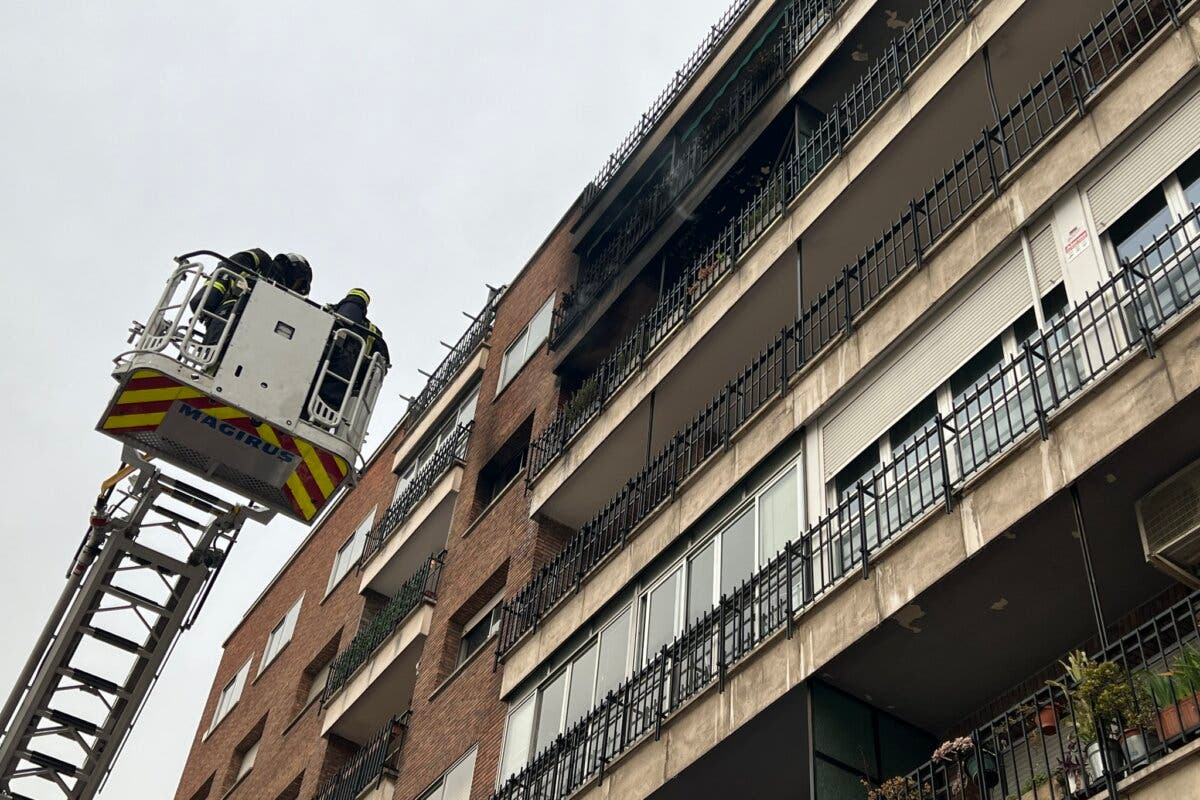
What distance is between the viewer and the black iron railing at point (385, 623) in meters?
25.7

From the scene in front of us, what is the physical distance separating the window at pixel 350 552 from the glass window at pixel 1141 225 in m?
22.2

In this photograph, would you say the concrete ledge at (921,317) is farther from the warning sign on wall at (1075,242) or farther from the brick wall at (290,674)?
the brick wall at (290,674)

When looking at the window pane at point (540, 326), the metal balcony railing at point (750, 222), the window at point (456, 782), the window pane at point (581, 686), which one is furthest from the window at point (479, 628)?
the window pane at point (540, 326)

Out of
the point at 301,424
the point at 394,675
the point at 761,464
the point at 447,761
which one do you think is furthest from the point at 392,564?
the point at 761,464

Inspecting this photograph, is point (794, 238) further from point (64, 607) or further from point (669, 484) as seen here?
point (64, 607)

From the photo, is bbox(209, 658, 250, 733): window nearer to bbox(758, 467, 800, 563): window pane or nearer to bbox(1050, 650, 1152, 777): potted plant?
bbox(758, 467, 800, 563): window pane

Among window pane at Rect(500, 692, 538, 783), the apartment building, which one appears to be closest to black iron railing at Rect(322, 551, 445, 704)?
the apartment building

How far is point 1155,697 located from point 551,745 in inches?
370

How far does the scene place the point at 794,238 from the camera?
1819 cm

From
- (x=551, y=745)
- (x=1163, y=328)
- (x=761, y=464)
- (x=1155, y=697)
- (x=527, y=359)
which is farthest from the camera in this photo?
(x=527, y=359)

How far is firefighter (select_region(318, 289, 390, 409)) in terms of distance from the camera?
64.8ft

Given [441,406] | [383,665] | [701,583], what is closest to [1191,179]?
[701,583]

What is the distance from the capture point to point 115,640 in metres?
20.0

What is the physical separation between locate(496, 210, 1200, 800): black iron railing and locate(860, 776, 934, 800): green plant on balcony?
195 centimetres
